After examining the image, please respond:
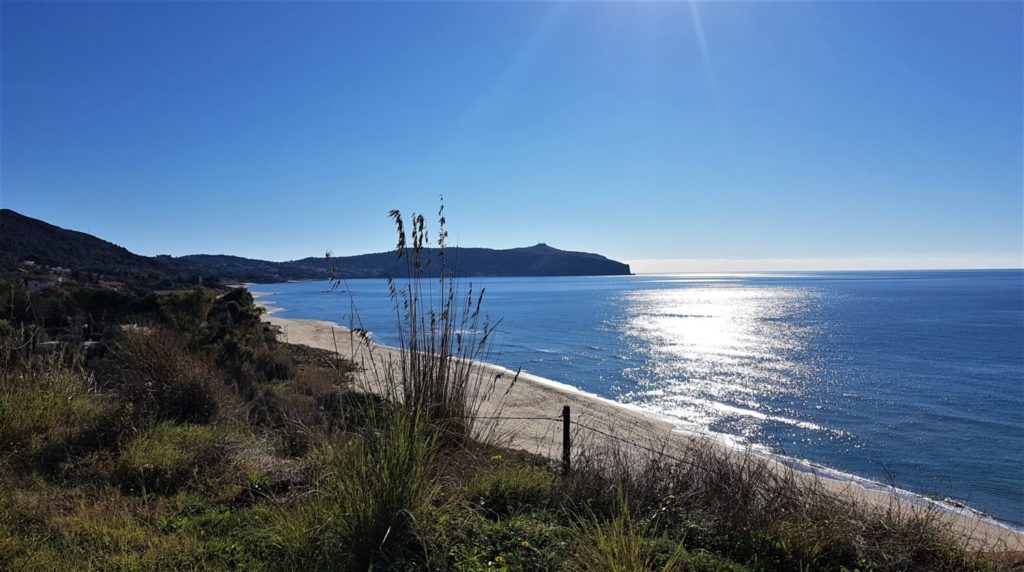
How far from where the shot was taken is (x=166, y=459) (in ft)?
14.5

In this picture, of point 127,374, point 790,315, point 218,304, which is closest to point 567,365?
point 218,304

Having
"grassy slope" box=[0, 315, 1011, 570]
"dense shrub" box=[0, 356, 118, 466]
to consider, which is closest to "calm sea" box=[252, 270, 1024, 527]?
"grassy slope" box=[0, 315, 1011, 570]

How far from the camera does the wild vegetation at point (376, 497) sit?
119 inches

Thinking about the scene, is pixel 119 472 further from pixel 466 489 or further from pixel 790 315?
pixel 790 315

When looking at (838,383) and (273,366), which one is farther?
(838,383)

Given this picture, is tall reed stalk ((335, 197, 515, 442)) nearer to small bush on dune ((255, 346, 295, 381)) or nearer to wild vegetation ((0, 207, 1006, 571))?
wild vegetation ((0, 207, 1006, 571))

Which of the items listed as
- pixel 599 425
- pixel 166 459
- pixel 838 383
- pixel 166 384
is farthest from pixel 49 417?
pixel 838 383

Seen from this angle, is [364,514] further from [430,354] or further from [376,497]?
[430,354]

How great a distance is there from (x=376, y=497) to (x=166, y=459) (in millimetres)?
2512

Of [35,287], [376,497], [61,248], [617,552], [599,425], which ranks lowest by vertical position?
[599,425]

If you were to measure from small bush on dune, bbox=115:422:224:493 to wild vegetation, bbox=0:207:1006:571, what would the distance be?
0.06ft

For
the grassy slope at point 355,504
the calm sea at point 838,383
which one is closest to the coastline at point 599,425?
the calm sea at point 838,383

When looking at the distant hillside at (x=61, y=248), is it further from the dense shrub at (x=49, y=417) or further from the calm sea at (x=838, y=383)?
the dense shrub at (x=49, y=417)

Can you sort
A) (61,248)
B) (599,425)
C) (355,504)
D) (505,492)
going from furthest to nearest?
(61,248) < (599,425) < (505,492) < (355,504)
